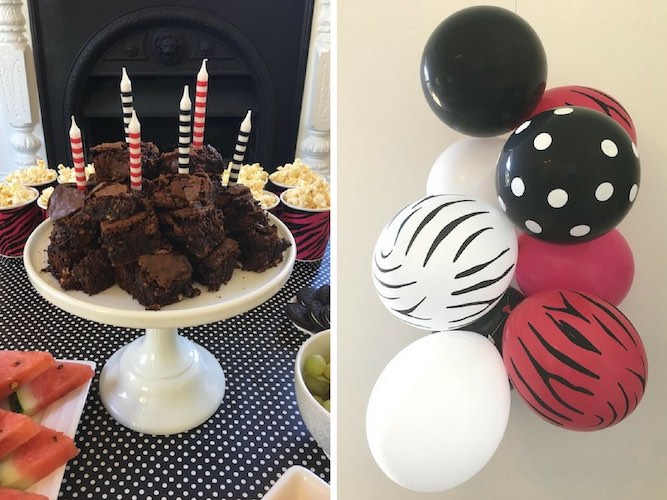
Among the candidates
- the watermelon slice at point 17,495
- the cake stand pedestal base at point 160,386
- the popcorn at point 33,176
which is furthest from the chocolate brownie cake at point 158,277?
the popcorn at point 33,176

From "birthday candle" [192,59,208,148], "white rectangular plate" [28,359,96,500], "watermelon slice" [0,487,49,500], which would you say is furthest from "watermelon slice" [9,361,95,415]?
"birthday candle" [192,59,208,148]

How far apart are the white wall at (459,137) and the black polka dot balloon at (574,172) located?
124 millimetres

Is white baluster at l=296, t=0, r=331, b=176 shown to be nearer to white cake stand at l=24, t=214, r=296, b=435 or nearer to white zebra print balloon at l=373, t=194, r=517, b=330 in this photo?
white cake stand at l=24, t=214, r=296, b=435

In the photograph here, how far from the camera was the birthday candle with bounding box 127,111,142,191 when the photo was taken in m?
0.63

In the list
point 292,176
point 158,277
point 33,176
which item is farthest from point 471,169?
point 33,176

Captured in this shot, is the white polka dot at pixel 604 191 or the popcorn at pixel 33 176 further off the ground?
the white polka dot at pixel 604 191

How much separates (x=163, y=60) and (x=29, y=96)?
0.43m

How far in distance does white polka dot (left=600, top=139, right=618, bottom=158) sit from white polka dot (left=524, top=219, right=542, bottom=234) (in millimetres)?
48

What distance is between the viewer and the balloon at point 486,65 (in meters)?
0.30

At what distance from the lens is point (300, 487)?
59 cm

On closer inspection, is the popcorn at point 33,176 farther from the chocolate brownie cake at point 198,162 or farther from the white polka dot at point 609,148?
the white polka dot at point 609,148

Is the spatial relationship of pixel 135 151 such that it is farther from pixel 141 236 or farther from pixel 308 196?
pixel 308 196

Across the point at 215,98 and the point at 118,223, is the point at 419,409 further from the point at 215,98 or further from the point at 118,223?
the point at 215,98

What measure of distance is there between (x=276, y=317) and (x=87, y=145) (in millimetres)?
1268
